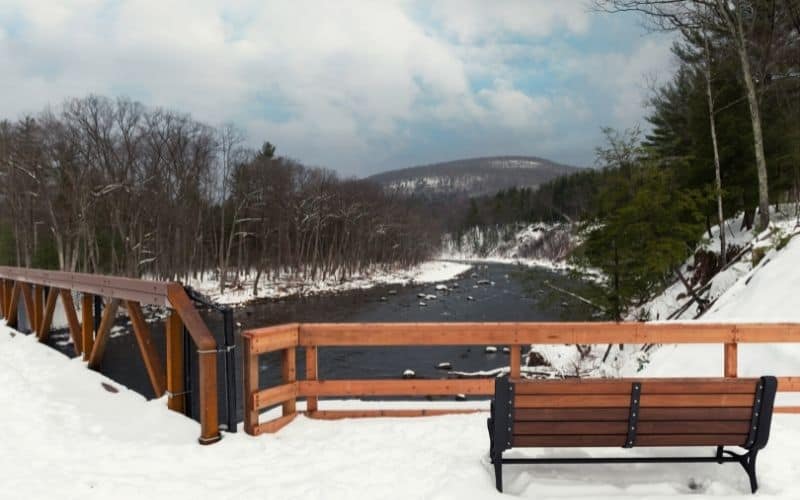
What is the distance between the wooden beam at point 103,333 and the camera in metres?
6.82

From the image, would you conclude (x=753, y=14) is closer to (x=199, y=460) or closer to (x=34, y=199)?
(x=199, y=460)

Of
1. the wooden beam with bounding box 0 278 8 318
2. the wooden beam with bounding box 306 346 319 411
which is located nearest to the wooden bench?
the wooden beam with bounding box 306 346 319 411

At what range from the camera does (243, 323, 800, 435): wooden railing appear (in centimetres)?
514

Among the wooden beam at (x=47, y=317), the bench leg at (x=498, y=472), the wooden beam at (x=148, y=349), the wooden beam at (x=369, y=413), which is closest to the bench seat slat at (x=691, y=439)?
the bench leg at (x=498, y=472)

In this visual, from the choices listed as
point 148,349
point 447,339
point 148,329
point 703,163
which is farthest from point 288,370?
point 703,163

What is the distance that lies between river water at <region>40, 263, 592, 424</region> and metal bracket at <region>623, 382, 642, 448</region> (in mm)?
7325

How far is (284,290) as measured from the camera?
4644 centimetres

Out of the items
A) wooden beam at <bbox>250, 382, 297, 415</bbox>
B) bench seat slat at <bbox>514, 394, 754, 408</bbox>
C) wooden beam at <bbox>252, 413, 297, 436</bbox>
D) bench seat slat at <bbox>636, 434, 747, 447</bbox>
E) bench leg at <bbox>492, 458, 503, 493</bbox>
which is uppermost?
A: bench seat slat at <bbox>514, 394, 754, 408</bbox>

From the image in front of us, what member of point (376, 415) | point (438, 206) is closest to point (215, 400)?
point (376, 415)

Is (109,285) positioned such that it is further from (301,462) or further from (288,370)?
(301,462)

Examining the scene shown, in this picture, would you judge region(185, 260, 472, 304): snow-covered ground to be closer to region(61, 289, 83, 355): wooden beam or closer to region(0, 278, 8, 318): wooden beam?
region(0, 278, 8, 318): wooden beam

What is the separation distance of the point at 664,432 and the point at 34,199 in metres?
41.6

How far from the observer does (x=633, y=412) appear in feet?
11.8

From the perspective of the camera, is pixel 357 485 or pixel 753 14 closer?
pixel 357 485
